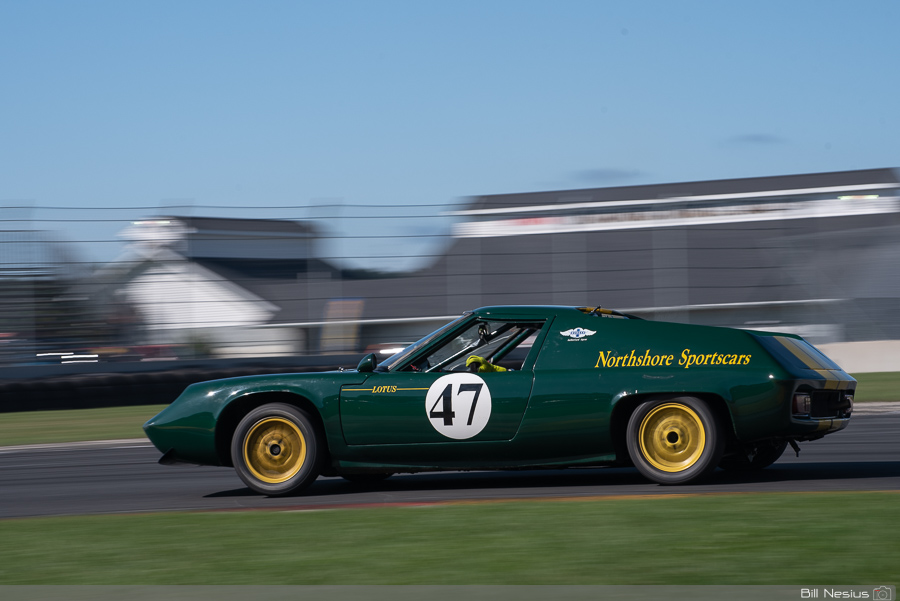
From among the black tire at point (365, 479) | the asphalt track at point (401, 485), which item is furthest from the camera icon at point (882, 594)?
the black tire at point (365, 479)

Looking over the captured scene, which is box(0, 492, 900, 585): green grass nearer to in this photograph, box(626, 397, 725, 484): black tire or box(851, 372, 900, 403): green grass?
box(626, 397, 725, 484): black tire

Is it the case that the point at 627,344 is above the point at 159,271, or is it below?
below

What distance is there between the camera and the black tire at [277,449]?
619 cm

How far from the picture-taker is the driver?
20.2ft

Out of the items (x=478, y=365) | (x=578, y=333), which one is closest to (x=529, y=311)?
(x=578, y=333)

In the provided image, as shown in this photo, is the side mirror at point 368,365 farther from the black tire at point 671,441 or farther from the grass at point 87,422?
the grass at point 87,422

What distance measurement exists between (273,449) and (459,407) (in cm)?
129

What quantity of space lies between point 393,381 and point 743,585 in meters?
3.06

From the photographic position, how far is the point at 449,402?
600 centimetres

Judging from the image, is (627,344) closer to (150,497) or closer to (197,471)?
(150,497)

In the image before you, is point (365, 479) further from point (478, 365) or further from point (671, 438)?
point (671, 438)

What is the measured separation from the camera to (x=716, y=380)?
5.78 meters

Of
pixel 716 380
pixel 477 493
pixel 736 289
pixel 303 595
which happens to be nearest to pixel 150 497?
pixel 477 493

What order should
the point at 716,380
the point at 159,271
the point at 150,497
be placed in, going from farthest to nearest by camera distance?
the point at 159,271
the point at 150,497
the point at 716,380
